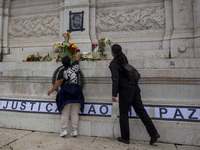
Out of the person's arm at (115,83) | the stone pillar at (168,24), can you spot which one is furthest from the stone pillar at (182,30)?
the person's arm at (115,83)

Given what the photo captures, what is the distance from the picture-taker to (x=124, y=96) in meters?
3.01

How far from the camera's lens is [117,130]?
345 centimetres

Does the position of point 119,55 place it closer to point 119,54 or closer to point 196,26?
point 119,54

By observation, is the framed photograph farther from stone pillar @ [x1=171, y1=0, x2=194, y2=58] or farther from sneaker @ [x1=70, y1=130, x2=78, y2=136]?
sneaker @ [x1=70, y1=130, x2=78, y2=136]

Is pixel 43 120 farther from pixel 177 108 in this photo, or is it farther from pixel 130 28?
pixel 130 28

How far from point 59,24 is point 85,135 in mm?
5083

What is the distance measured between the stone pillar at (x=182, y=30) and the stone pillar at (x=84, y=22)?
3085 mm

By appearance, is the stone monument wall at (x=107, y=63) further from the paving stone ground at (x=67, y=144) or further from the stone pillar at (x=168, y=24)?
the paving stone ground at (x=67, y=144)

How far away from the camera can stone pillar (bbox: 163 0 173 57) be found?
5539 millimetres

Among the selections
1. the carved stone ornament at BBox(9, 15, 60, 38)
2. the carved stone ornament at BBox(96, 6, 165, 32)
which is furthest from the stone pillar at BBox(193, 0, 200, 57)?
the carved stone ornament at BBox(9, 15, 60, 38)

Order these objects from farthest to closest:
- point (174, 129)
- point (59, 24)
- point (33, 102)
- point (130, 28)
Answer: point (59, 24)
point (130, 28)
point (33, 102)
point (174, 129)

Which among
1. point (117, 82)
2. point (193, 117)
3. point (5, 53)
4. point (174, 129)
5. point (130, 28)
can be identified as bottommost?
point (174, 129)

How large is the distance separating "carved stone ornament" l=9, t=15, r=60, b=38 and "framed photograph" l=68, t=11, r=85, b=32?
874 millimetres

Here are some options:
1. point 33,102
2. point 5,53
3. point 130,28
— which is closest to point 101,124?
point 33,102
